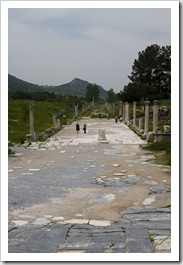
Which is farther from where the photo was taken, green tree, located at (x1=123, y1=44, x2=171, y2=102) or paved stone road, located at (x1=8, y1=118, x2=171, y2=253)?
green tree, located at (x1=123, y1=44, x2=171, y2=102)

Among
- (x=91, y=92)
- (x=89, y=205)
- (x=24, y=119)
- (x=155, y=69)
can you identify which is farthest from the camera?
(x=91, y=92)

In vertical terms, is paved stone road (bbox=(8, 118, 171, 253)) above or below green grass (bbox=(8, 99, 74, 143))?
below

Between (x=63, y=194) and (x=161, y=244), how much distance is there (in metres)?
3.83

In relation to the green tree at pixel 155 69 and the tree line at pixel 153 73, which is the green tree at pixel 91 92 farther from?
the green tree at pixel 155 69

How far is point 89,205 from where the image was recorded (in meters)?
7.36

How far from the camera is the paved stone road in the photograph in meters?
4.99

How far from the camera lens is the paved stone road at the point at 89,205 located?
4.99 metres

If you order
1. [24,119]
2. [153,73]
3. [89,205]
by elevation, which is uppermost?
[153,73]

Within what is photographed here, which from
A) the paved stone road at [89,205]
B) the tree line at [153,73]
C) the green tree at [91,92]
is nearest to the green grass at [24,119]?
the tree line at [153,73]

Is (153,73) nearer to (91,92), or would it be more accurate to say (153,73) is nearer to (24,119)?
(24,119)

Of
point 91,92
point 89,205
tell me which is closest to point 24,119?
point 89,205

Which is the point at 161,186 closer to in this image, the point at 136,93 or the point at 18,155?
the point at 18,155

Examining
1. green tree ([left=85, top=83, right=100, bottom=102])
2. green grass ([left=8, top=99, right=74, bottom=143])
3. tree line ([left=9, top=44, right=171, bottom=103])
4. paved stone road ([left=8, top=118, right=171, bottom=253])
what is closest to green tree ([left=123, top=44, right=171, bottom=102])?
tree line ([left=9, top=44, right=171, bottom=103])

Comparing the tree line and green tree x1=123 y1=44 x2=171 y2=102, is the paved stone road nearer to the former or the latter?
the tree line
